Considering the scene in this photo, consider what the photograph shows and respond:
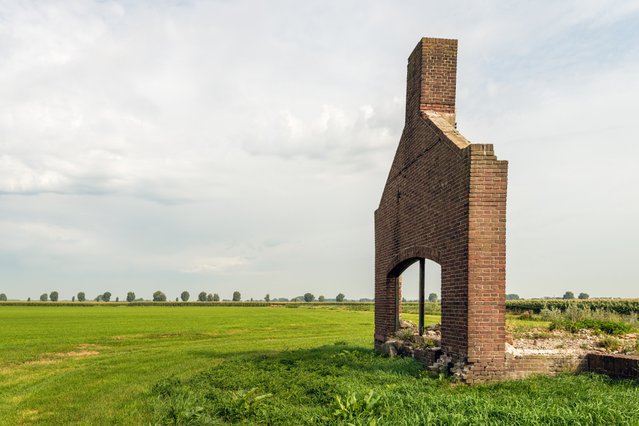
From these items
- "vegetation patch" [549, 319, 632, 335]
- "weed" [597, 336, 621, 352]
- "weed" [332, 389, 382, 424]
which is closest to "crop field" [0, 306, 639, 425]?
"weed" [332, 389, 382, 424]

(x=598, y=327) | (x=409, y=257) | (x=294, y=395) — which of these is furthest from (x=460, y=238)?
(x=598, y=327)

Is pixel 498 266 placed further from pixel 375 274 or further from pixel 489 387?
pixel 375 274

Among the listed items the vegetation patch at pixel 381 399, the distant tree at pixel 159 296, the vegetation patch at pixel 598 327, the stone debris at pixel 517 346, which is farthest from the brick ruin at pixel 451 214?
the distant tree at pixel 159 296

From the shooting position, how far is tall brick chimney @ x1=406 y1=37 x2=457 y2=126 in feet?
40.7

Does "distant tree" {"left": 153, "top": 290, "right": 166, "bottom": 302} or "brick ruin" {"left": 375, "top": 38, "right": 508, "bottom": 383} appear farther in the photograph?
"distant tree" {"left": 153, "top": 290, "right": 166, "bottom": 302}

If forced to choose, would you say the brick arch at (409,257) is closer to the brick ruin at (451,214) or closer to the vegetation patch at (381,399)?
the brick ruin at (451,214)

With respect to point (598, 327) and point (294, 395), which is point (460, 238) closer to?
point (294, 395)

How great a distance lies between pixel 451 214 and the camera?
980cm

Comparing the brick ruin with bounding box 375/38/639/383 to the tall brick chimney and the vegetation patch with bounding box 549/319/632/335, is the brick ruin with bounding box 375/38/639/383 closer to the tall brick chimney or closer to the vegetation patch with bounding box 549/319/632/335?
the tall brick chimney

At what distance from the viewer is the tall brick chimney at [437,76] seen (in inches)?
488

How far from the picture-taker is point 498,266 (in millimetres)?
9016

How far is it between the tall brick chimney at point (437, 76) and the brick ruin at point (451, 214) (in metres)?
0.02

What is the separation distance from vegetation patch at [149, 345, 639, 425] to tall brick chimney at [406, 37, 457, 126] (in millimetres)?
6057

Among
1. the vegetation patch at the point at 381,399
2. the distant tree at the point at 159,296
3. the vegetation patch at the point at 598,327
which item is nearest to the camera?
the vegetation patch at the point at 381,399
